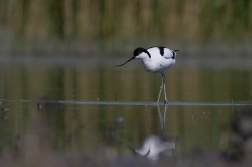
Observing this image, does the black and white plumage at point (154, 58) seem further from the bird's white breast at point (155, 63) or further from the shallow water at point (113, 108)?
the shallow water at point (113, 108)

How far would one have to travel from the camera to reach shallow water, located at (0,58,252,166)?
6.79 metres

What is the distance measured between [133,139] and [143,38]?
11973mm

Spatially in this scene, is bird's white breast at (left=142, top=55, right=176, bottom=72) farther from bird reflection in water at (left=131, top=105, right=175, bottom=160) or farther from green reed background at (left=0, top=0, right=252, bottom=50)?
green reed background at (left=0, top=0, right=252, bottom=50)

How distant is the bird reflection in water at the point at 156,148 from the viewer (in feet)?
20.3

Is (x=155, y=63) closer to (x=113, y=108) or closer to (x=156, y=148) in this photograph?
(x=113, y=108)

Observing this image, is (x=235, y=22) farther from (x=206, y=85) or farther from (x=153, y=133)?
(x=153, y=133)

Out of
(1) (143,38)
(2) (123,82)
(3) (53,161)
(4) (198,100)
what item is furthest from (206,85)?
(3) (53,161)

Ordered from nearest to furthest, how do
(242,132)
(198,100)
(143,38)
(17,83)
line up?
(242,132), (198,100), (17,83), (143,38)

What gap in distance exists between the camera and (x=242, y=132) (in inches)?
280

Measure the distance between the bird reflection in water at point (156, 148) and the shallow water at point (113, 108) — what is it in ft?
0.20

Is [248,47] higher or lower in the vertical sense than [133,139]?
higher

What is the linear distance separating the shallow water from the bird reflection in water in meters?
0.06

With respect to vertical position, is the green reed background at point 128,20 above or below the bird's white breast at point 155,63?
above

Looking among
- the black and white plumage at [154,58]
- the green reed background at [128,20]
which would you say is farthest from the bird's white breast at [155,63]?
the green reed background at [128,20]
